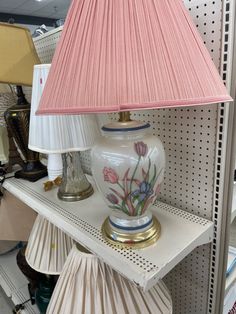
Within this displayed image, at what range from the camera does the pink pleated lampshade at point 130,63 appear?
1.05ft

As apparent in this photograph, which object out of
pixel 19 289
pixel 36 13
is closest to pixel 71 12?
pixel 19 289

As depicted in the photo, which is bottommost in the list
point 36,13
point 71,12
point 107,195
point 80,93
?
point 107,195

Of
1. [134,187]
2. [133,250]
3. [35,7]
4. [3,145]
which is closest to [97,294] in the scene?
[133,250]

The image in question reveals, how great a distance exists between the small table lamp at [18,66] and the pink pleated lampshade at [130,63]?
0.43 metres

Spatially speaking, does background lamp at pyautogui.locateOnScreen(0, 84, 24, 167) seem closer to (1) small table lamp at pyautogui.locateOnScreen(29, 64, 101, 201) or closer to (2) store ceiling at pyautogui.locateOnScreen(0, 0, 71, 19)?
(1) small table lamp at pyautogui.locateOnScreen(29, 64, 101, 201)

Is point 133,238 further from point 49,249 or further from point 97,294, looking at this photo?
point 49,249

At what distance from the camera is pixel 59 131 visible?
0.58 m

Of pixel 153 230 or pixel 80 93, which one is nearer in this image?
pixel 80 93

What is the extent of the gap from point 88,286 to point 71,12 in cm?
51

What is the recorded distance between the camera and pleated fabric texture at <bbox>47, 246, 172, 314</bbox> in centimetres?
53

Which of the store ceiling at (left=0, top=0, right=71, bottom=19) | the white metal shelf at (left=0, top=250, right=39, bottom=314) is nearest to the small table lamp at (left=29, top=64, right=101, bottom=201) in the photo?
the white metal shelf at (left=0, top=250, right=39, bottom=314)

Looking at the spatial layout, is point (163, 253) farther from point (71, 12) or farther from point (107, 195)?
point (71, 12)

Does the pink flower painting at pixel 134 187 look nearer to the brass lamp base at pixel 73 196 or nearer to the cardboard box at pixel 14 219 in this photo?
the brass lamp base at pixel 73 196

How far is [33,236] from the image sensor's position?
768mm
